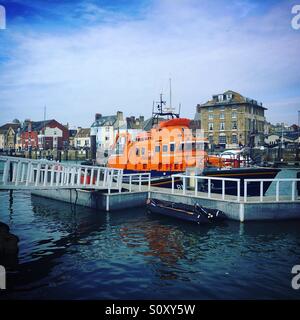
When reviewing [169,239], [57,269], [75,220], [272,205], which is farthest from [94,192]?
[272,205]

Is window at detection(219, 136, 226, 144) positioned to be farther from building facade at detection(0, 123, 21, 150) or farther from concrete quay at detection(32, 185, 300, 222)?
building facade at detection(0, 123, 21, 150)

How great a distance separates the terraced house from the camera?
207ft

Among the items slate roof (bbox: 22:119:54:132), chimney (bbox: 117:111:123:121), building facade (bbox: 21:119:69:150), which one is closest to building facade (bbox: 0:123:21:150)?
A: slate roof (bbox: 22:119:54:132)

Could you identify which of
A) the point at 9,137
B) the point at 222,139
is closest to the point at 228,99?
the point at 222,139

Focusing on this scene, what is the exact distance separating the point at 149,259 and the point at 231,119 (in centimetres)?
5860

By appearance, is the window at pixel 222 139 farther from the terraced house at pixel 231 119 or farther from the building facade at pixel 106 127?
the building facade at pixel 106 127

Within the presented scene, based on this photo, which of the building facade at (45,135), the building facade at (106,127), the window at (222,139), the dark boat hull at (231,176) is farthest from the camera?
the building facade at (45,135)

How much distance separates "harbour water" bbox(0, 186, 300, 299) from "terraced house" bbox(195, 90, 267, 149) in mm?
51055

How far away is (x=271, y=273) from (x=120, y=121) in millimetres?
70997

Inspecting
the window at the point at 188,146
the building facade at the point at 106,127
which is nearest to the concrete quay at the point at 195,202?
the window at the point at 188,146

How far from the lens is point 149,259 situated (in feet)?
32.3

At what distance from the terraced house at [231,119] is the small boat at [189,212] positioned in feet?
159

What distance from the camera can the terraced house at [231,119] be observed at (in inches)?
2486

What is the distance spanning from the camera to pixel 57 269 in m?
9.06
